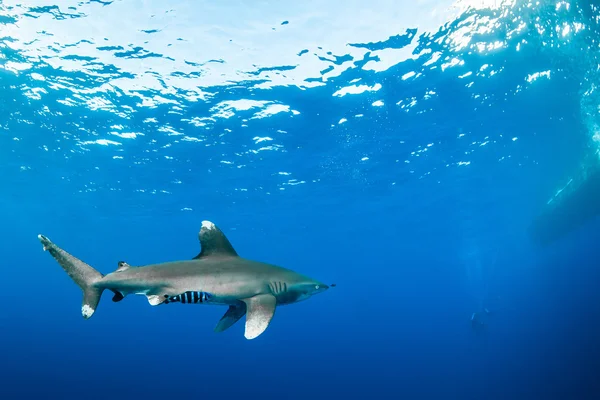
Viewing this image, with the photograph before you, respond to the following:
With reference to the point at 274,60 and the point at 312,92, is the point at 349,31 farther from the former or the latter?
the point at 312,92

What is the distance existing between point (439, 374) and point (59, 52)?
6405cm

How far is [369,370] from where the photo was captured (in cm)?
6300

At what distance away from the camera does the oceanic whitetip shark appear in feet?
13.0

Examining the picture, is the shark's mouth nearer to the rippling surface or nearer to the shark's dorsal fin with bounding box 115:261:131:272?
the shark's dorsal fin with bounding box 115:261:131:272

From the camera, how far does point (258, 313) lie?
4.04 metres

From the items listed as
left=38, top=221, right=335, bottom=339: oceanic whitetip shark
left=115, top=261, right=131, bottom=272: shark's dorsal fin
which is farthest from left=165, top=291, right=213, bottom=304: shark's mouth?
left=115, top=261, right=131, bottom=272: shark's dorsal fin

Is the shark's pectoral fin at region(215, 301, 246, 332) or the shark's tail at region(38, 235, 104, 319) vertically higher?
the shark's tail at region(38, 235, 104, 319)

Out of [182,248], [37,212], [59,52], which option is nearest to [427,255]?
[182,248]

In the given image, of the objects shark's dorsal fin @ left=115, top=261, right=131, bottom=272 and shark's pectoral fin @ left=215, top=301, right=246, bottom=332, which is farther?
shark's pectoral fin @ left=215, top=301, right=246, bottom=332

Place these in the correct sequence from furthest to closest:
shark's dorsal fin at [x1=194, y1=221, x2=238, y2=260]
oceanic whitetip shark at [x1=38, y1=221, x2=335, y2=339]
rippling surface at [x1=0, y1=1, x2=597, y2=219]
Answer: rippling surface at [x1=0, y1=1, x2=597, y2=219] → shark's dorsal fin at [x1=194, y1=221, x2=238, y2=260] → oceanic whitetip shark at [x1=38, y1=221, x2=335, y2=339]

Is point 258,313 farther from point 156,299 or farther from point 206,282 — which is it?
point 156,299

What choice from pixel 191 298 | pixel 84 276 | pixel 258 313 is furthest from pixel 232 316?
pixel 84 276

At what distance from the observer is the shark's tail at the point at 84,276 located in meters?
4.10

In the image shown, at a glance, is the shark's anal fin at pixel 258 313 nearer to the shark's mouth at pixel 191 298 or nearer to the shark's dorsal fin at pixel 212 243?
the shark's mouth at pixel 191 298
